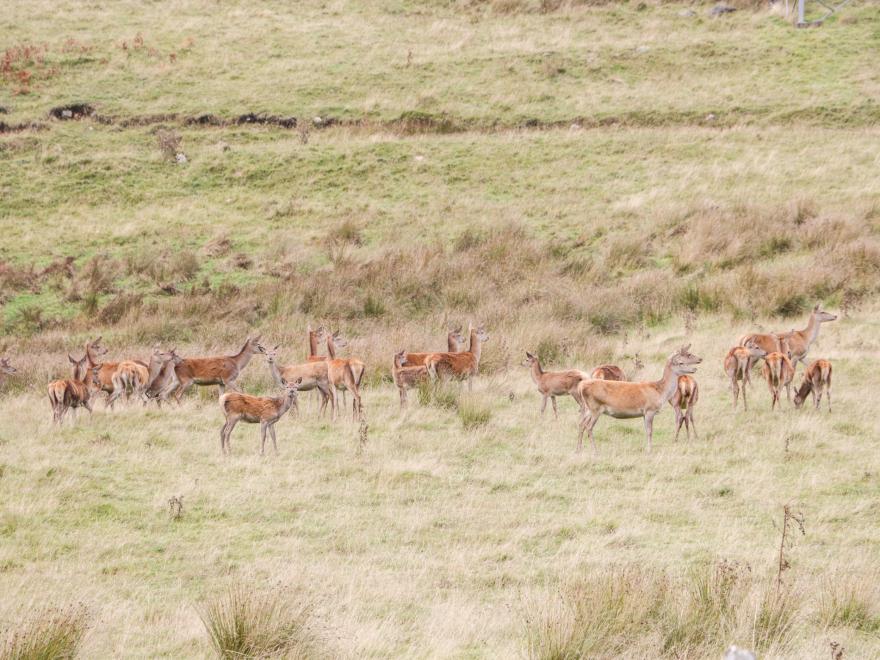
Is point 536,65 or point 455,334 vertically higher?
point 536,65

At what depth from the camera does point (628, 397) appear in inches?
527

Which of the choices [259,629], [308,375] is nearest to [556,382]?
[308,375]

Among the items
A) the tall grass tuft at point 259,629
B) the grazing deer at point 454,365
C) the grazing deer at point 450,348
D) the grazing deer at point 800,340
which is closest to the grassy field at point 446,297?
the tall grass tuft at point 259,629

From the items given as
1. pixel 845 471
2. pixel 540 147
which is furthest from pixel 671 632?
pixel 540 147

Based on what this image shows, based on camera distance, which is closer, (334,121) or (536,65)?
(334,121)

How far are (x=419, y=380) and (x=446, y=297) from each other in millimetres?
8518

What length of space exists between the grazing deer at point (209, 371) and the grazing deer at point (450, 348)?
7.45ft

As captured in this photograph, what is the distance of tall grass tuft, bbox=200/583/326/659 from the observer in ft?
24.1

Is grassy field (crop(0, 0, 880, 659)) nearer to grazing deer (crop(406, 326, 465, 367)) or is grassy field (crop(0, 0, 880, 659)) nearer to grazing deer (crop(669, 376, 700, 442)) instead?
grazing deer (crop(669, 376, 700, 442))

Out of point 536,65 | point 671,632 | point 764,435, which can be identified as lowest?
point 764,435

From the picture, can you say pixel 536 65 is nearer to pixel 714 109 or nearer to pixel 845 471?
pixel 714 109

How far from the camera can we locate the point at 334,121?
122 ft

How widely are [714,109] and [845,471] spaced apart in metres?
26.4

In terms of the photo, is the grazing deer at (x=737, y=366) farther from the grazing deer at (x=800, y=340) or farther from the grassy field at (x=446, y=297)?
the grazing deer at (x=800, y=340)
